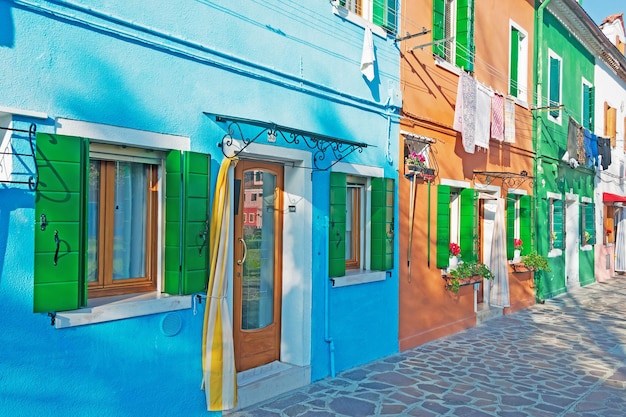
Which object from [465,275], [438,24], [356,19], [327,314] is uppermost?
[438,24]

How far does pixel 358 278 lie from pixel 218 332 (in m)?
2.33

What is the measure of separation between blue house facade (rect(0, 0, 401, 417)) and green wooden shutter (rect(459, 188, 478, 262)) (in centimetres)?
226

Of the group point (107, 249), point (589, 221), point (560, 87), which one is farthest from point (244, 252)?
point (589, 221)

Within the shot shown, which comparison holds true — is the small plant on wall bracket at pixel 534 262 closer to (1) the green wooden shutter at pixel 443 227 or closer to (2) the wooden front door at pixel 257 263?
(1) the green wooden shutter at pixel 443 227

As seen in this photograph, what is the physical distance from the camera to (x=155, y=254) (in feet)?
15.0

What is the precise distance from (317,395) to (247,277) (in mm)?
1345

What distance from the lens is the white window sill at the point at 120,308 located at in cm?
374

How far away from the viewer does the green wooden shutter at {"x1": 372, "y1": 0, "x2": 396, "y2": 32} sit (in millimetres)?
6914

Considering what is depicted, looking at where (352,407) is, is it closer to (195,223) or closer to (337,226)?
(337,226)

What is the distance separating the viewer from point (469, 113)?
8531 mm

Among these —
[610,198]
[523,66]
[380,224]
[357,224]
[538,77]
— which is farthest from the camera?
[610,198]

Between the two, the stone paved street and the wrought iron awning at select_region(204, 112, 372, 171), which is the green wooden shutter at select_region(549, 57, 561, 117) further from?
the wrought iron awning at select_region(204, 112, 372, 171)

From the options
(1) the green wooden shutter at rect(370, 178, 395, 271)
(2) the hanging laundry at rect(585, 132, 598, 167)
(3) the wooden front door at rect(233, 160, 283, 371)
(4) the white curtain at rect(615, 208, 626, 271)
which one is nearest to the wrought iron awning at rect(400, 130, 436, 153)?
(1) the green wooden shutter at rect(370, 178, 395, 271)

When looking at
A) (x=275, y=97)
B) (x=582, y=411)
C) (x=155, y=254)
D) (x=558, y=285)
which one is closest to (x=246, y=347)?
(x=155, y=254)
